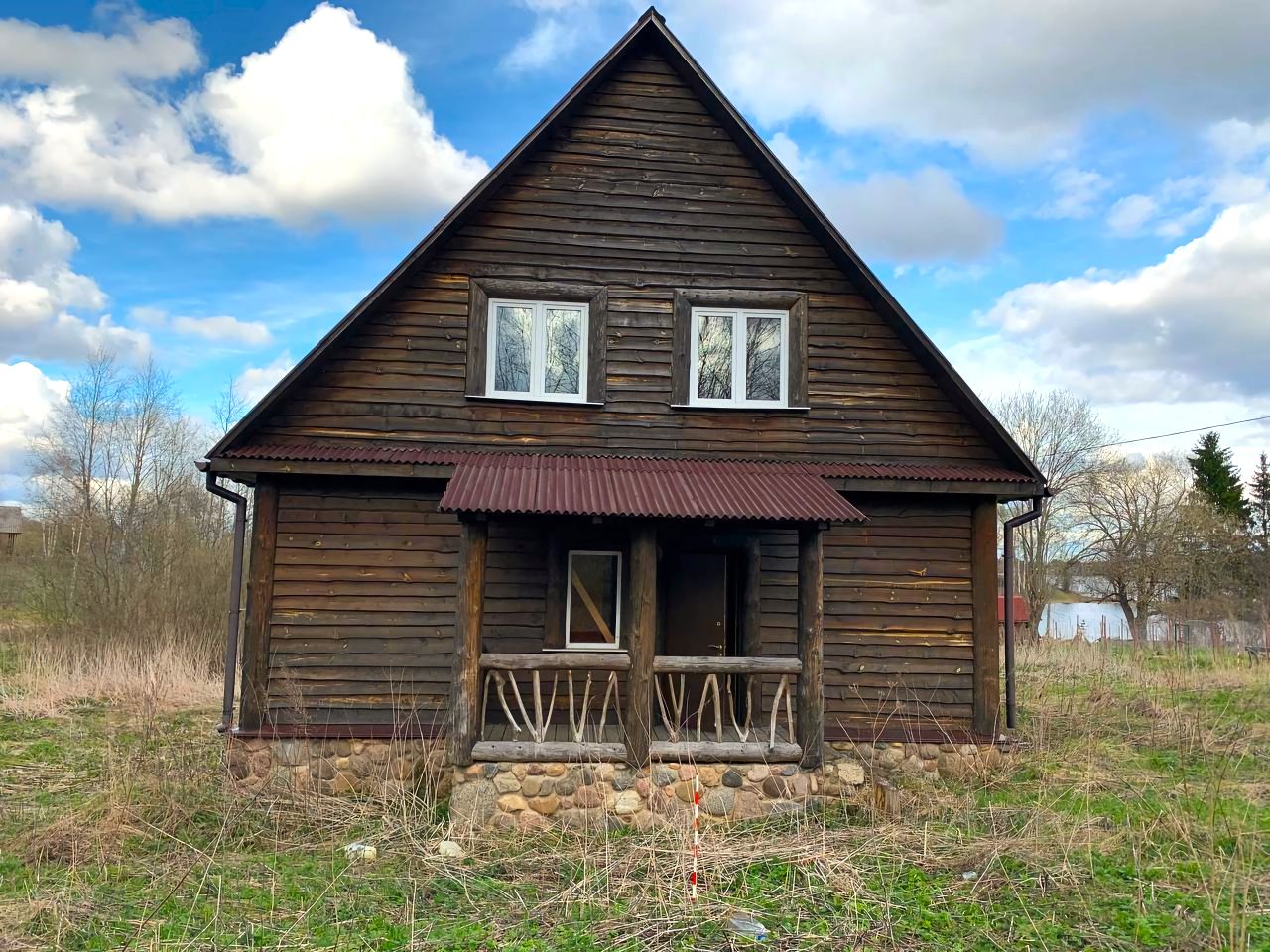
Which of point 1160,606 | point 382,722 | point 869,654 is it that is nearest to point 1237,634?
point 1160,606

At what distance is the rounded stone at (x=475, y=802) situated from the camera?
7316 millimetres

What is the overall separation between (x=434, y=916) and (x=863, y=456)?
6.48m

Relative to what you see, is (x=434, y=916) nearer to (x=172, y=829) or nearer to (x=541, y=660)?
(x=541, y=660)

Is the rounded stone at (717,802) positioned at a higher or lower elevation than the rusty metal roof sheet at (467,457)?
lower

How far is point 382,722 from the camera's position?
8789mm

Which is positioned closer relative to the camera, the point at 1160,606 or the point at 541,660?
the point at 541,660

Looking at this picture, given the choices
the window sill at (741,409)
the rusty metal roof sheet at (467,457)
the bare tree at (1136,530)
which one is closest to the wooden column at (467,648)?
the rusty metal roof sheet at (467,457)

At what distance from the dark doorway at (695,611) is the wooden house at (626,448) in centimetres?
3

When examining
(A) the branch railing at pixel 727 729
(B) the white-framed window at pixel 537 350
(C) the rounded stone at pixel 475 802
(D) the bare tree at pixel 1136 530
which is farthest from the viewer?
(D) the bare tree at pixel 1136 530

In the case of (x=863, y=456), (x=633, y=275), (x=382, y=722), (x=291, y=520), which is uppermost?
(x=633, y=275)

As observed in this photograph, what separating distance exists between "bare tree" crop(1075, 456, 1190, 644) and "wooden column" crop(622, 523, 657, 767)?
102ft

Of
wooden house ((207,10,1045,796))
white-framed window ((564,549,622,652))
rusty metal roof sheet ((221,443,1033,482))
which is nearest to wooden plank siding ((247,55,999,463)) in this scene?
wooden house ((207,10,1045,796))

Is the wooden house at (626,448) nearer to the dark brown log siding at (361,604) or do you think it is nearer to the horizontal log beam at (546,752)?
the dark brown log siding at (361,604)

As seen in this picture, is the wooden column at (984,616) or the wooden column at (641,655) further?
the wooden column at (984,616)
